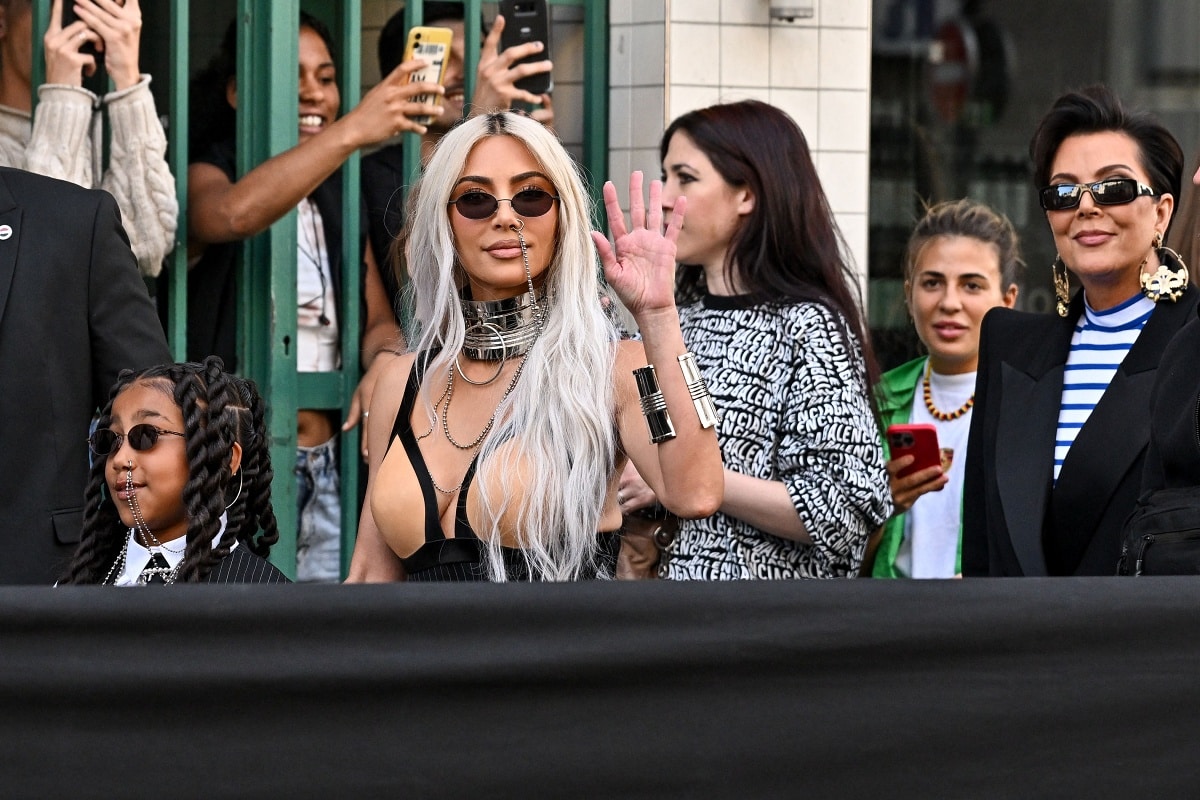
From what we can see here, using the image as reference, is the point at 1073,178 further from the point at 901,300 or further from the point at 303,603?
the point at 901,300

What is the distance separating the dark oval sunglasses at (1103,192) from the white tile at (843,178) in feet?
5.41

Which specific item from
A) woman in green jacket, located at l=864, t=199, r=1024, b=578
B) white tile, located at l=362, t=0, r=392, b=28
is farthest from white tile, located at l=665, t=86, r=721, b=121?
white tile, located at l=362, t=0, r=392, b=28

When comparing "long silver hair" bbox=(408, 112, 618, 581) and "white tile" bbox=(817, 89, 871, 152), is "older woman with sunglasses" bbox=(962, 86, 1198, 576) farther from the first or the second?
"white tile" bbox=(817, 89, 871, 152)

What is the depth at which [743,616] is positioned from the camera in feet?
7.27

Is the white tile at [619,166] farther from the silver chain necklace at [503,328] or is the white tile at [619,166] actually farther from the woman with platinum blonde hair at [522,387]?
the silver chain necklace at [503,328]

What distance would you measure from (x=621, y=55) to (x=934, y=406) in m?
1.43

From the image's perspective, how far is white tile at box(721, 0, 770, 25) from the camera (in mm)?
5152

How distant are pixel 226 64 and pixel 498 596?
3.32 m

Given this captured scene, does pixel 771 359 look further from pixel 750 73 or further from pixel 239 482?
pixel 750 73

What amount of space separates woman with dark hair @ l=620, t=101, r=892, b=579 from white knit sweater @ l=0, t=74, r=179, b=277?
1353 millimetres

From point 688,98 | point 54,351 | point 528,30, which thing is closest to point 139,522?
point 54,351

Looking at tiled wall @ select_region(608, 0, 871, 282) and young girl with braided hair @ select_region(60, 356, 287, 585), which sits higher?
tiled wall @ select_region(608, 0, 871, 282)

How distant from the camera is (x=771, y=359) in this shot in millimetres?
3934

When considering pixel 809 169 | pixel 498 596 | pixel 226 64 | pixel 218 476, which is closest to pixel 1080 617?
pixel 498 596
